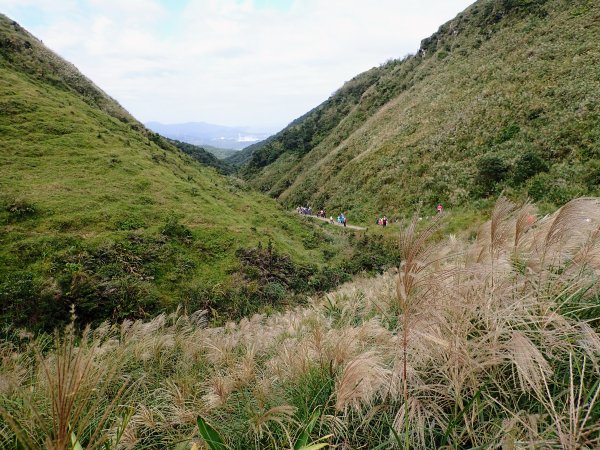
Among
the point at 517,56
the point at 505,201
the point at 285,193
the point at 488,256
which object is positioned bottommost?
the point at 285,193

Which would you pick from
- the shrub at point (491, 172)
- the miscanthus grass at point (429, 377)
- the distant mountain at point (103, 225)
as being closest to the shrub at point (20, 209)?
the distant mountain at point (103, 225)

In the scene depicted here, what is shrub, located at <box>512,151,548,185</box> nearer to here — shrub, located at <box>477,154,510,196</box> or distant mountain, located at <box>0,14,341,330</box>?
shrub, located at <box>477,154,510,196</box>

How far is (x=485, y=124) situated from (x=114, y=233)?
28550 millimetres

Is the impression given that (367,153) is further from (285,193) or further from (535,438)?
(535,438)

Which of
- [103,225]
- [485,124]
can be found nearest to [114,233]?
[103,225]

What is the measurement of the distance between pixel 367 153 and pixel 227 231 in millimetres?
27088

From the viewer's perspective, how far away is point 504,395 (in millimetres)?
1823

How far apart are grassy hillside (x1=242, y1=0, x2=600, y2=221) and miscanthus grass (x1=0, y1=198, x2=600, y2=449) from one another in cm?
1465

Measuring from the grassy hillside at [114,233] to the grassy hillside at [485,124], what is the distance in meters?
10.4

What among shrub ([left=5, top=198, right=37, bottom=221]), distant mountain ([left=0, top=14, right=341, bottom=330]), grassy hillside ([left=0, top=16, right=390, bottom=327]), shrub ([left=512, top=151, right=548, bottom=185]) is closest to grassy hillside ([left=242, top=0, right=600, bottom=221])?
shrub ([left=512, top=151, right=548, bottom=185])

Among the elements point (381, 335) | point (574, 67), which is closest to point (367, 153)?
point (574, 67)

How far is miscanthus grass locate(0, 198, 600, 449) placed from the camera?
1509 millimetres

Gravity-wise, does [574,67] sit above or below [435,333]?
above

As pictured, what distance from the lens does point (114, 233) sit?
13.0 metres
